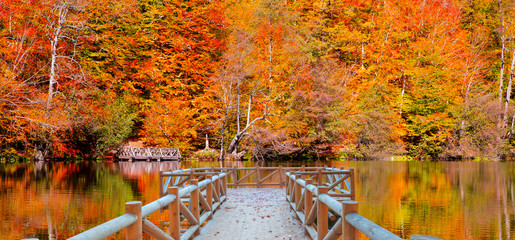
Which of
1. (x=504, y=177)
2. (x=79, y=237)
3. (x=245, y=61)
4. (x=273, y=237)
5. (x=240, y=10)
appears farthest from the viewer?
(x=240, y=10)

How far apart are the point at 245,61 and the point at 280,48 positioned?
5.11m

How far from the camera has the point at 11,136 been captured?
3111 cm

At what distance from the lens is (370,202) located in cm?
1579

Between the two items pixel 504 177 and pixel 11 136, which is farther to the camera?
pixel 11 136

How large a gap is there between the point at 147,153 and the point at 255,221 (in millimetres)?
31202

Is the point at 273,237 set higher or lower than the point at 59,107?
lower

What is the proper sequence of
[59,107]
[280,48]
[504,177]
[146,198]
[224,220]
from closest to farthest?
1. [224,220]
2. [146,198]
3. [504,177]
4. [59,107]
5. [280,48]

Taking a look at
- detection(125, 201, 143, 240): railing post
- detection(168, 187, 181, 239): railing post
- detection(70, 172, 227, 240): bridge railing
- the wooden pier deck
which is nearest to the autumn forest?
the wooden pier deck

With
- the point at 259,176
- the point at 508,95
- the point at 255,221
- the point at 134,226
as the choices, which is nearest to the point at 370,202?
the point at 259,176

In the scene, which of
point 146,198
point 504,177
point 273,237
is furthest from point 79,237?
point 504,177

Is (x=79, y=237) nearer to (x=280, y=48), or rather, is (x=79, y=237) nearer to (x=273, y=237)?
(x=273, y=237)

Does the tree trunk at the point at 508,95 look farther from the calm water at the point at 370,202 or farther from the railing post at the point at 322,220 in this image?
the railing post at the point at 322,220

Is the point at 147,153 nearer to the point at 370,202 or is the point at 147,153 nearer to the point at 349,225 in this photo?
the point at 370,202

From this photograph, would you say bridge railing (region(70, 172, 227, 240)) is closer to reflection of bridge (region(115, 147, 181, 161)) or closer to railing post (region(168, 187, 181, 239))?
railing post (region(168, 187, 181, 239))
